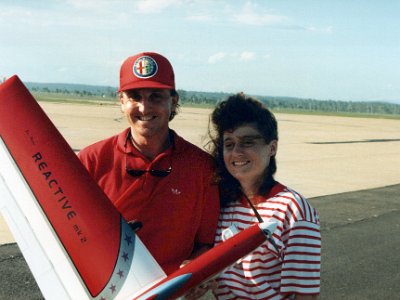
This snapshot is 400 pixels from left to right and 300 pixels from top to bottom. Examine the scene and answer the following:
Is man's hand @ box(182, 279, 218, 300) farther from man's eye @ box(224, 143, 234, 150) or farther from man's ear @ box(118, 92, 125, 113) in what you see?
man's ear @ box(118, 92, 125, 113)

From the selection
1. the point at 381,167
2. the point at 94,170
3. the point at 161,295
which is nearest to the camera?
the point at 161,295

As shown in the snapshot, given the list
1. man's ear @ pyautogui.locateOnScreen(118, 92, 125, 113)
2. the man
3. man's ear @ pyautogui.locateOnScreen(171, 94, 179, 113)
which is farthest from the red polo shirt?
man's ear @ pyautogui.locateOnScreen(171, 94, 179, 113)

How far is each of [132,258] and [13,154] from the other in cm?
98

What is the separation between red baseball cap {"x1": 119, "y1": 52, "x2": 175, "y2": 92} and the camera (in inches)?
135

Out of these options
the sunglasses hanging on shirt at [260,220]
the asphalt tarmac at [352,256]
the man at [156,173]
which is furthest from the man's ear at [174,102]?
the asphalt tarmac at [352,256]

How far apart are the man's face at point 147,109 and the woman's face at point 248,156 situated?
1.62ft

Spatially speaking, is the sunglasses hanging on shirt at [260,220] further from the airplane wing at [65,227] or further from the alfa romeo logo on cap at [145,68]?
the alfa romeo logo on cap at [145,68]

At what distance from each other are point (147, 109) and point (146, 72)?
0.80 ft

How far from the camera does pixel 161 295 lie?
2.54 m

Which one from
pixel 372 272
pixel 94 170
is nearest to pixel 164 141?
pixel 94 170

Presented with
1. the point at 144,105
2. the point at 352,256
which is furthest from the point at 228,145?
the point at 352,256

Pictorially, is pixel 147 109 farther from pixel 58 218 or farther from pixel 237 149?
pixel 58 218

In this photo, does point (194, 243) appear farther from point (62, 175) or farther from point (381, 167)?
point (381, 167)

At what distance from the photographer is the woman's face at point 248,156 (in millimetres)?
3383
